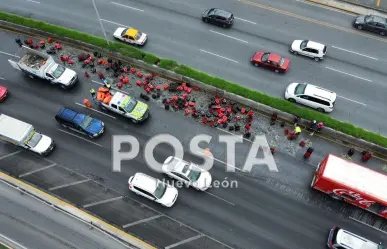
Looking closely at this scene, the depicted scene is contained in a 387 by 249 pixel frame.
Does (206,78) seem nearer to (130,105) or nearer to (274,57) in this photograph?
(274,57)

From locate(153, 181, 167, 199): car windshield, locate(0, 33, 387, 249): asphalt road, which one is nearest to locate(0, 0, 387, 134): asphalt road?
locate(0, 33, 387, 249): asphalt road

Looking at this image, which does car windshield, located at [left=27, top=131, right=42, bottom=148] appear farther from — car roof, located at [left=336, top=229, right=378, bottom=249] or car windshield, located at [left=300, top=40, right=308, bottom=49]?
car windshield, located at [left=300, top=40, right=308, bottom=49]

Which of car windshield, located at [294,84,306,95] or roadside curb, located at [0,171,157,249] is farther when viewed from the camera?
car windshield, located at [294,84,306,95]

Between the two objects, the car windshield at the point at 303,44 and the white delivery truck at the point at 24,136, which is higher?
the car windshield at the point at 303,44

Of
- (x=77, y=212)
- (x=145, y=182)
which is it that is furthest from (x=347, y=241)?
(x=77, y=212)

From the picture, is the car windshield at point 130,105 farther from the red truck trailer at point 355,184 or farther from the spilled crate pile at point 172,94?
the red truck trailer at point 355,184

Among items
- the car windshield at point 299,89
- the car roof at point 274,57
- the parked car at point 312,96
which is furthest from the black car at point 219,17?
the car windshield at point 299,89
